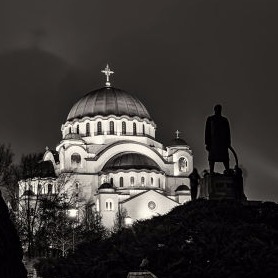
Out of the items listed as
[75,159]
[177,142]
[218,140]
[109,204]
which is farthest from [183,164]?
[218,140]

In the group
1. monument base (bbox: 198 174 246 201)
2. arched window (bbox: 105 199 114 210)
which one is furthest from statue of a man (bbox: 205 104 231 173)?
arched window (bbox: 105 199 114 210)

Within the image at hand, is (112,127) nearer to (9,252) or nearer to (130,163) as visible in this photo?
(130,163)

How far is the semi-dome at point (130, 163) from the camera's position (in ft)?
212

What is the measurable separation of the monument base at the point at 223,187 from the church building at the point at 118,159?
4220cm

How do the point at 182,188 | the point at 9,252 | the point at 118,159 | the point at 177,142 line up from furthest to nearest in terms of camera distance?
the point at 177,142 → the point at 182,188 → the point at 118,159 → the point at 9,252

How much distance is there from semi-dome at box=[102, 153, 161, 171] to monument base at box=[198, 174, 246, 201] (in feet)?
150

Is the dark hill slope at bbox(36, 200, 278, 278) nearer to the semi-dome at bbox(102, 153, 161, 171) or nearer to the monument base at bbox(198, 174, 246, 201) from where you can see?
the monument base at bbox(198, 174, 246, 201)

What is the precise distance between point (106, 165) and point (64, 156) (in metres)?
4.50

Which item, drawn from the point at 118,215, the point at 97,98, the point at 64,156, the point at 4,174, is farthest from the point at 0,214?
the point at 97,98

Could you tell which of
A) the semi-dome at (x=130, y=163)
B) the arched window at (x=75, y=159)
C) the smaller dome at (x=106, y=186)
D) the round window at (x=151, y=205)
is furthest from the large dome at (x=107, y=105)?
the round window at (x=151, y=205)

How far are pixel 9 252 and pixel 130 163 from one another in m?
60.4

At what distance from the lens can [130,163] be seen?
213 feet

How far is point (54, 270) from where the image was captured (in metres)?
15.5

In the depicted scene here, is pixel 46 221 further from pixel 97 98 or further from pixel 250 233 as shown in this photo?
pixel 97 98
